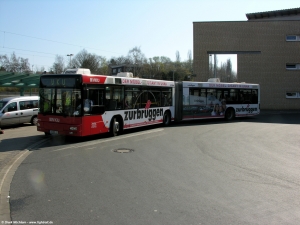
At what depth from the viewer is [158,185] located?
6211 millimetres

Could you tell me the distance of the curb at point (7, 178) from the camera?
470 centimetres

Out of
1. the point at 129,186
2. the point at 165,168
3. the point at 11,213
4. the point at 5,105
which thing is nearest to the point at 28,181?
the point at 11,213

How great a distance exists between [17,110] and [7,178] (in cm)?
1198

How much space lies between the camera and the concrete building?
34719 mm

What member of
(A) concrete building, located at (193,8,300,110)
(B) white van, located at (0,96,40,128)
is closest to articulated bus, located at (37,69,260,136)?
(B) white van, located at (0,96,40,128)

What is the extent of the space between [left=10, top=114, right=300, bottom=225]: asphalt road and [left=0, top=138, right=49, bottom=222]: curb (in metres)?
0.12

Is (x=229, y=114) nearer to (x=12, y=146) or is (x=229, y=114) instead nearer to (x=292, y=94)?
(x=12, y=146)

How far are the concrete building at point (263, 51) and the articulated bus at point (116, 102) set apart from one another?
47.2 feet

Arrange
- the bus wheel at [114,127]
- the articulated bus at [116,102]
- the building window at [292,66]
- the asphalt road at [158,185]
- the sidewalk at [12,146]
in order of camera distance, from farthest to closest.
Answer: the building window at [292,66]
the bus wheel at [114,127]
the articulated bus at [116,102]
the sidewalk at [12,146]
the asphalt road at [158,185]

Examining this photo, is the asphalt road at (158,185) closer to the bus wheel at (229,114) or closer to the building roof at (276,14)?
the bus wheel at (229,114)

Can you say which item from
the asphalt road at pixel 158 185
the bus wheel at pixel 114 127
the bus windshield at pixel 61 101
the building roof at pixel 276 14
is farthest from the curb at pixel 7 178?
the building roof at pixel 276 14

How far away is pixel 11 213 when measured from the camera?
467 cm

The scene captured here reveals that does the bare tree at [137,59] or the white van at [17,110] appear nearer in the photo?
the white van at [17,110]

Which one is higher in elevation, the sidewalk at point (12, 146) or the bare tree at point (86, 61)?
the bare tree at point (86, 61)
